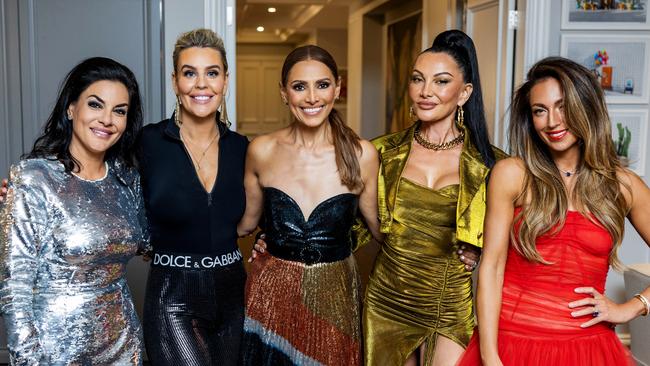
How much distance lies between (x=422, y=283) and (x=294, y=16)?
921 centimetres

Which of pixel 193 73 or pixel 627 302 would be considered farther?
pixel 193 73

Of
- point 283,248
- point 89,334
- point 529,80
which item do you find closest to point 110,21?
point 283,248

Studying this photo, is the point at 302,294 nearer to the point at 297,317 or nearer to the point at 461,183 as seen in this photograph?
the point at 297,317

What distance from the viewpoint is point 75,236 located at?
6.48ft

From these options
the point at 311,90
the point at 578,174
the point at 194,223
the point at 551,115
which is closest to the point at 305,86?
the point at 311,90

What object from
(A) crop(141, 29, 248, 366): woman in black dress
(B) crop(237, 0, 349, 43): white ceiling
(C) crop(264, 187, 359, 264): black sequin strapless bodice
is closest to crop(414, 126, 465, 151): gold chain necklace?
(C) crop(264, 187, 359, 264): black sequin strapless bodice

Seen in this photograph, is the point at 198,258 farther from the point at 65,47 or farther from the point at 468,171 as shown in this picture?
the point at 65,47

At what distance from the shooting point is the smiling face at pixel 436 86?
244 centimetres

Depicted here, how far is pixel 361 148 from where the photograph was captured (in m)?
2.51

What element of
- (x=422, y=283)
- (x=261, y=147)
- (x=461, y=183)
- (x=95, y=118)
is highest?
(x=95, y=118)

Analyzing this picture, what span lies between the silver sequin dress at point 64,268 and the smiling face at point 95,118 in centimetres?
11

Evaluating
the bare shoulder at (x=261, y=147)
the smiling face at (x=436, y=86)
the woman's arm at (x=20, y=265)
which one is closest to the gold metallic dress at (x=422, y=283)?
→ the smiling face at (x=436, y=86)

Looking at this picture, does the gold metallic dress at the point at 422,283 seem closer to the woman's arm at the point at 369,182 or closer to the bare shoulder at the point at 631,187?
the woman's arm at the point at 369,182

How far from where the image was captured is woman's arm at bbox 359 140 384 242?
8.27ft
